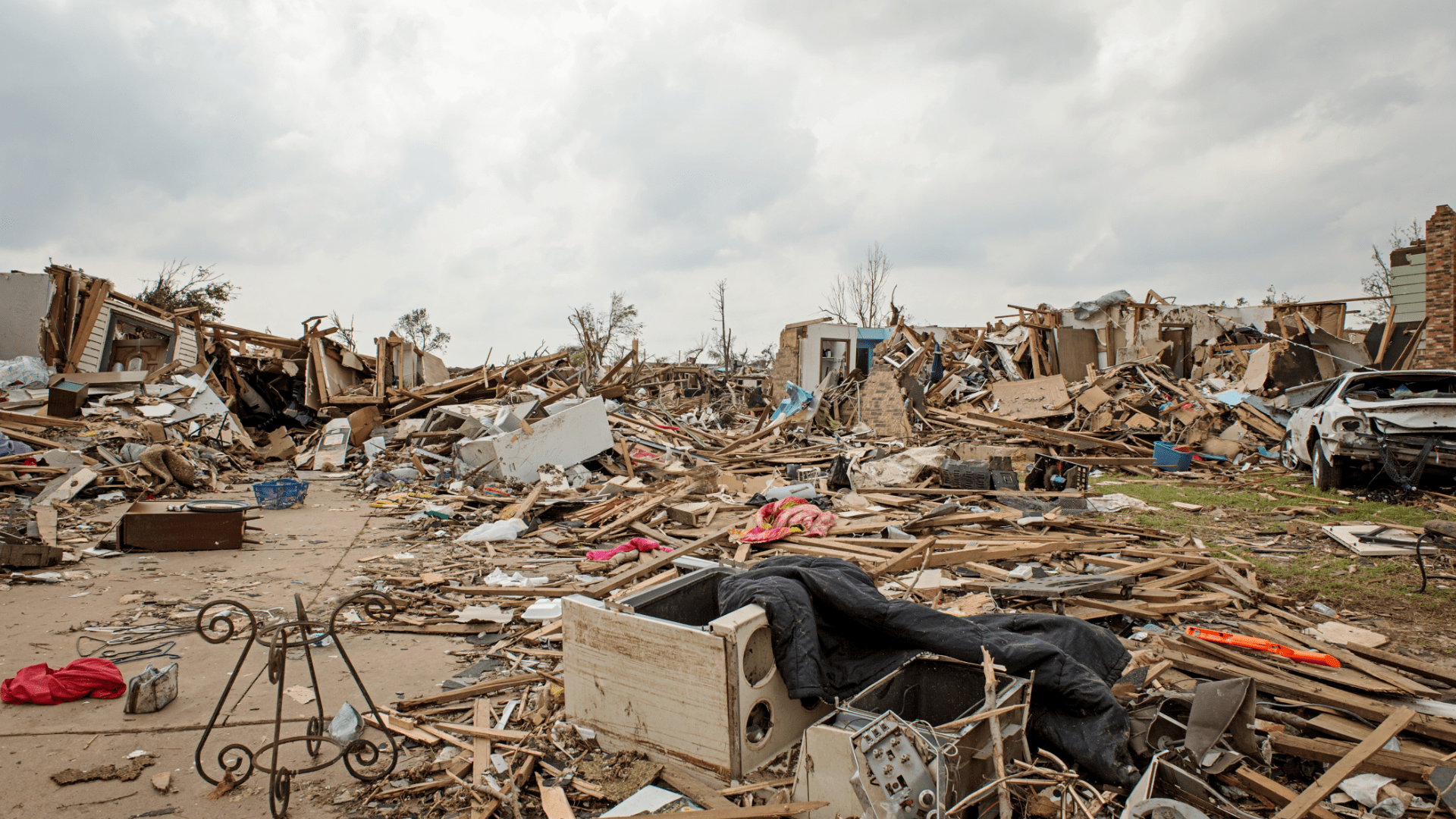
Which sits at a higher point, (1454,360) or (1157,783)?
(1454,360)

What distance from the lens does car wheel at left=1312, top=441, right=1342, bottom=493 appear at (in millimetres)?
9484

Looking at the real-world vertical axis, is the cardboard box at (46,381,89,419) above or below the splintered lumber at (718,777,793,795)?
above

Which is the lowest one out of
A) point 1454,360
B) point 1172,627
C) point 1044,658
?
point 1172,627

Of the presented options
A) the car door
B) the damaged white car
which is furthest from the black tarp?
the car door

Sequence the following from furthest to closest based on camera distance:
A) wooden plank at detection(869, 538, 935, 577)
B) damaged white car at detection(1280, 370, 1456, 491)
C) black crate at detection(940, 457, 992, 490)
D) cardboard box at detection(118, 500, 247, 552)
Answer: black crate at detection(940, 457, 992, 490) → damaged white car at detection(1280, 370, 1456, 491) → cardboard box at detection(118, 500, 247, 552) → wooden plank at detection(869, 538, 935, 577)

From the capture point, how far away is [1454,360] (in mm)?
14305

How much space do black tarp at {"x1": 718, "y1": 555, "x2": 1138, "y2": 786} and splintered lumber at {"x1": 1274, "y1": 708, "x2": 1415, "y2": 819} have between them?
1.68ft

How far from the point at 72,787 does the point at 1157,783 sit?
178 inches

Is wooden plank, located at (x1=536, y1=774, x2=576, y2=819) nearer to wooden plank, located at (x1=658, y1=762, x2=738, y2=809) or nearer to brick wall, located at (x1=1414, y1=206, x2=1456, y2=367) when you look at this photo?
wooden plank, located at (x1=658, y1=762, x2=738, y2=809)

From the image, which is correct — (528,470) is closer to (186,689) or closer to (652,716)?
(186,689)

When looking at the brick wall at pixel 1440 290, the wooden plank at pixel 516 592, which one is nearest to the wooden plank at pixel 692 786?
the wooden plank at pixel 516 592

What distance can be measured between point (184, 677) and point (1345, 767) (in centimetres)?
579

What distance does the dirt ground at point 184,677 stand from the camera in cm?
318

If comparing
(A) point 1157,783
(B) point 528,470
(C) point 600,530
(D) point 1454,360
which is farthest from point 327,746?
(D) point 1454,360
